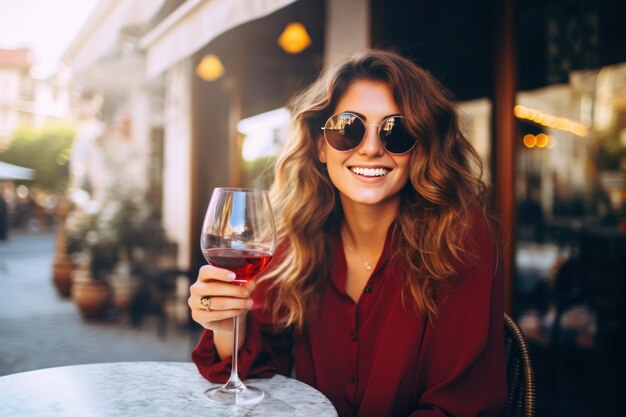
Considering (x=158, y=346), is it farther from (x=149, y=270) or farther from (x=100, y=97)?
(x=100, y=97)

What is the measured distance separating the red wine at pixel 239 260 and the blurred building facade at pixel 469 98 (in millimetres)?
2103

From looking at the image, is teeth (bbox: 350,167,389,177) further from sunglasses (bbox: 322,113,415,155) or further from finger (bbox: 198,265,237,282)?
finger (bbox: 198,265,237,282)

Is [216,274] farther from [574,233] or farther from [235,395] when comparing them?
[574,233]

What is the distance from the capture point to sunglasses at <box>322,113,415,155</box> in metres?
1.57

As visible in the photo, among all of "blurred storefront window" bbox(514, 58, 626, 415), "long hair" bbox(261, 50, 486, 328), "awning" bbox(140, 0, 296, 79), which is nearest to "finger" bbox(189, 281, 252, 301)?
"long hair" bbox(261, 50, 486, 328)

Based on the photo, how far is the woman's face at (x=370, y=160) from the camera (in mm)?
1579

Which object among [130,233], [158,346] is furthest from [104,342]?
[130,233]

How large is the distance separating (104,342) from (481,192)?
4.57 metres

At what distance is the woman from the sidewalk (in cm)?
295

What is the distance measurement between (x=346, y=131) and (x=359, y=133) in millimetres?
40

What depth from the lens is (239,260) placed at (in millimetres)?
1196

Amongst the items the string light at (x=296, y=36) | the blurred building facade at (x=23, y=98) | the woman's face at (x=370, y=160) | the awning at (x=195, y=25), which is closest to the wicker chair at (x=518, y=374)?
the woman's face at (x=370, y=160)

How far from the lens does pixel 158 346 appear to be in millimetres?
5074

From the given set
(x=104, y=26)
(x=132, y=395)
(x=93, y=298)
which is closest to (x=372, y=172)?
(x=132, y=395)
